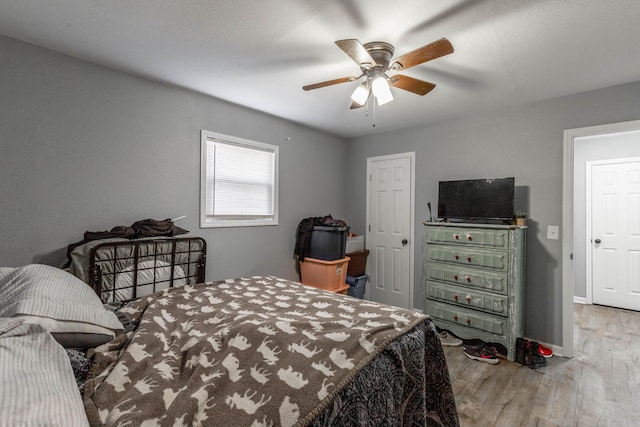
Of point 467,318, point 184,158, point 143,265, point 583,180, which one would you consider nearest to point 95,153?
point 184,158

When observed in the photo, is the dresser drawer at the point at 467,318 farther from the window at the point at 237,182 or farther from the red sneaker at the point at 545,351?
the window at the point at 237,182

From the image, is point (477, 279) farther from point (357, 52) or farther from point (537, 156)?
point (357, 52)

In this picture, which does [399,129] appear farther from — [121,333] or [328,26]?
[121,333]

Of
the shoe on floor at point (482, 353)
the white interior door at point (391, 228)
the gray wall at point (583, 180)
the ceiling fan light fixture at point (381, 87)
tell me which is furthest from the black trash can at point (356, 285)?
the gray wall at point (583, 180)

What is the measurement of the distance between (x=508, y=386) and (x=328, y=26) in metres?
2.89

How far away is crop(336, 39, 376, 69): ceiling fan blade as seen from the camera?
5.35 ft

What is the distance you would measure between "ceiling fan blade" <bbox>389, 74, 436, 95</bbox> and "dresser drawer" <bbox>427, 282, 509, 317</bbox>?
2.01 m

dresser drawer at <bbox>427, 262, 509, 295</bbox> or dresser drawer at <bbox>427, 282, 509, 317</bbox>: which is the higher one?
dresser drawer at <bbox>427, 262, 509, 295</bbox>

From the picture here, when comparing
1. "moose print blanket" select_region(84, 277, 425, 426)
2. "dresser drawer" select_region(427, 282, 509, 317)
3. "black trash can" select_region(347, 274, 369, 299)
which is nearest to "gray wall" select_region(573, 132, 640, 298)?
"dresser drawer" select_region(427, 282, 509, 317)

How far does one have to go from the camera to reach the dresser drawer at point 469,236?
288cm

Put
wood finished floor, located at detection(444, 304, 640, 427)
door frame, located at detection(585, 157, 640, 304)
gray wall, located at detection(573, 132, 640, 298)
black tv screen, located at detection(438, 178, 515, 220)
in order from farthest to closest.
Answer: door frame, located at detection(585, 157, 640, 304), gray wall, located at detection(573, 132, 640, 298), black tv screen, located at detection(438, 178, 515, 220), wood finished floor, located at detection(444, 304, 640, 427)

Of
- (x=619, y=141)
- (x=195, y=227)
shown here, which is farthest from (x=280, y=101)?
(x=619, y=141)

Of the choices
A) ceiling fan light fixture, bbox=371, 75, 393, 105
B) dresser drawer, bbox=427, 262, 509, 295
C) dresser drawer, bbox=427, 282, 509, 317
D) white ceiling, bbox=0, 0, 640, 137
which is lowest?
dresser drawer, bbox=427, 282, 509, 317

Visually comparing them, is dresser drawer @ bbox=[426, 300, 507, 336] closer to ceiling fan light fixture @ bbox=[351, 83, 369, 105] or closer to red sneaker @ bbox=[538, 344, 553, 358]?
red sneaker @ bbox=[538, 344, 553, 358]
